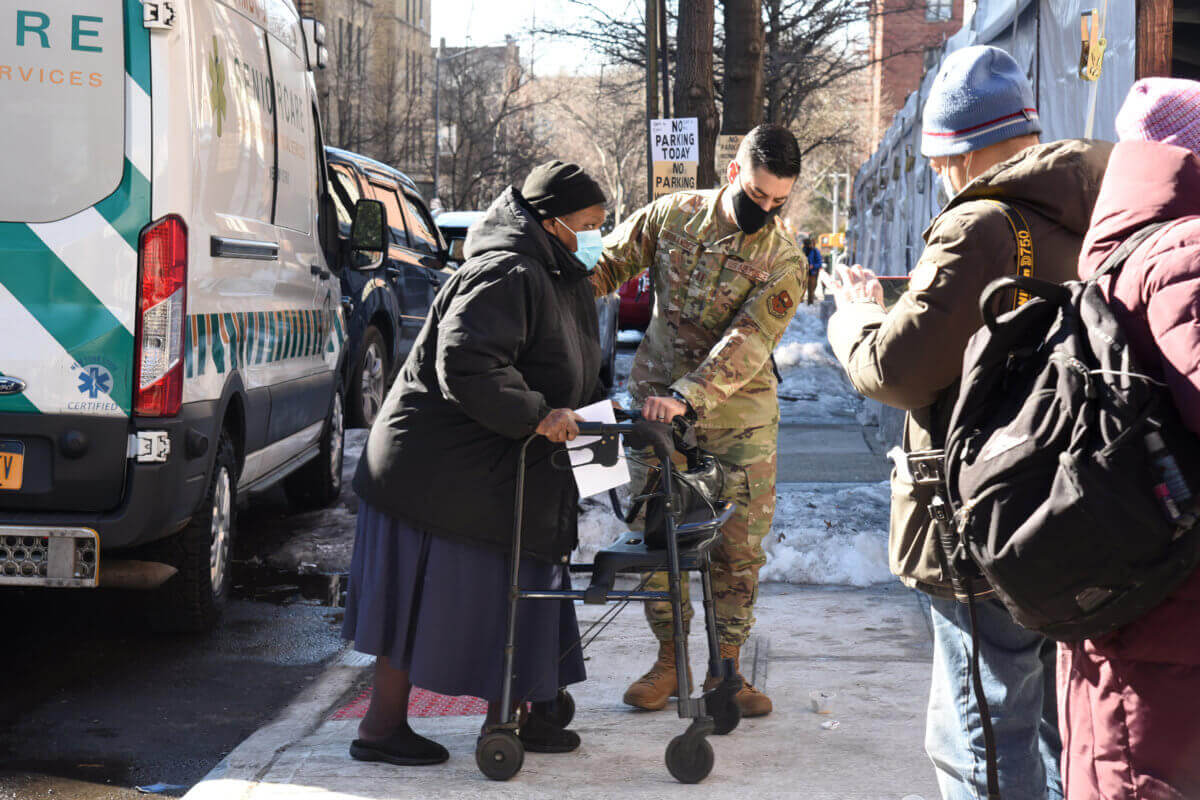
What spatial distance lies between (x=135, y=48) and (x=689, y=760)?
3033 mm

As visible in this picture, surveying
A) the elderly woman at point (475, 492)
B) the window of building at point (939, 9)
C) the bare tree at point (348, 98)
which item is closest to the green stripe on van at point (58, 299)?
the elderly woman at point (475, 492)

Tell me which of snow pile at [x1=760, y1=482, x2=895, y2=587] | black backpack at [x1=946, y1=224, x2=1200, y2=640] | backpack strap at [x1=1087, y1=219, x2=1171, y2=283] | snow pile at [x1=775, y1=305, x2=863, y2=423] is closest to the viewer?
black backpack at [x1=946, y1=224, x2=1200, y2=640]

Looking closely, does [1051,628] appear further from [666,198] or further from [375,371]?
[375,371]

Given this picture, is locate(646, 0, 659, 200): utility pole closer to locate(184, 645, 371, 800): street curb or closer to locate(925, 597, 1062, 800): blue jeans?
locate(184, 645, 371, 800): street curb

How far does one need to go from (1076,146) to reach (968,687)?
45.4 inches

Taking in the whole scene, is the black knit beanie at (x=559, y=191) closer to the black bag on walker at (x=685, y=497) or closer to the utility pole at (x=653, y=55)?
the black bag on walker at (x=685, y=497)

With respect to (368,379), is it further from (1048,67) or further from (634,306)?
(634,306)

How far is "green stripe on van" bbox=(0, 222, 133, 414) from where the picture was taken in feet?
14.9

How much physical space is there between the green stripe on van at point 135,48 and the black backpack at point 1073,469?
3.45 metres

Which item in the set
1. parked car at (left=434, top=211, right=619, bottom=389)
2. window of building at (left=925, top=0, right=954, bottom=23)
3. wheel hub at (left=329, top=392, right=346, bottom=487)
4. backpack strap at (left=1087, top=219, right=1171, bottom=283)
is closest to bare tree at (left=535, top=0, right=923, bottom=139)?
window of building at (left=925, top=0, right=954, bottom=23)

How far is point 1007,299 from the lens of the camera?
8.93ft

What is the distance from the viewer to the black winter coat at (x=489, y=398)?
3.73 meters

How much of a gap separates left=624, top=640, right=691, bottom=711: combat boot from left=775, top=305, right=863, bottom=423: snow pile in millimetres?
6719

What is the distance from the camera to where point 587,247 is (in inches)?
163
